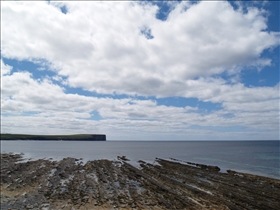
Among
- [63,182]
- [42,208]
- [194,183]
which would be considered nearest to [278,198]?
[194,183]

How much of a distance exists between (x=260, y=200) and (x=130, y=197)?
1445 cm

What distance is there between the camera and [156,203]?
22406mm

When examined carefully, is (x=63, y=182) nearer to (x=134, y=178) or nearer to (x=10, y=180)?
(x=10, y=180)

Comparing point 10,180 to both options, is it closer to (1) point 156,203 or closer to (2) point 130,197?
(2) point 130,197

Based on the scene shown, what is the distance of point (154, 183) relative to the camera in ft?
105

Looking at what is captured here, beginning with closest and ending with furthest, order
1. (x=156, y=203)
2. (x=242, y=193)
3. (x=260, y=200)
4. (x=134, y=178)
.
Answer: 1. (x=156, y=203)
2. (x=260, y=200)
3. (x=242, y=193)
4. (x=134, y=178)

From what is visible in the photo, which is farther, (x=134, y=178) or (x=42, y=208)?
(x=134, y=178)

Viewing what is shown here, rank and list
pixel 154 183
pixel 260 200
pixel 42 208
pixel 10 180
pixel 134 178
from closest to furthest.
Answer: pixel 42 208, pixel 260 200, pixel 154 183, pixel 10 180, pixel 134 178

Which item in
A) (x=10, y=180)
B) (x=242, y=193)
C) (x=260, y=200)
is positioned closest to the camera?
(x=260, y=200)

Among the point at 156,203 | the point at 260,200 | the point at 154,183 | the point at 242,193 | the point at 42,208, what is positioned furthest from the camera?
the point at 154,183

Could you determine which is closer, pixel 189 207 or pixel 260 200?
pixel 189 207

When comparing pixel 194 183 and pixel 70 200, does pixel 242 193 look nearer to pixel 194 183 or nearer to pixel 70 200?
pixel 194 183

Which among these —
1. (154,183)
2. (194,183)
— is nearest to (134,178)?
(154,183)

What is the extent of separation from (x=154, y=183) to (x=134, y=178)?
586 centimetres
